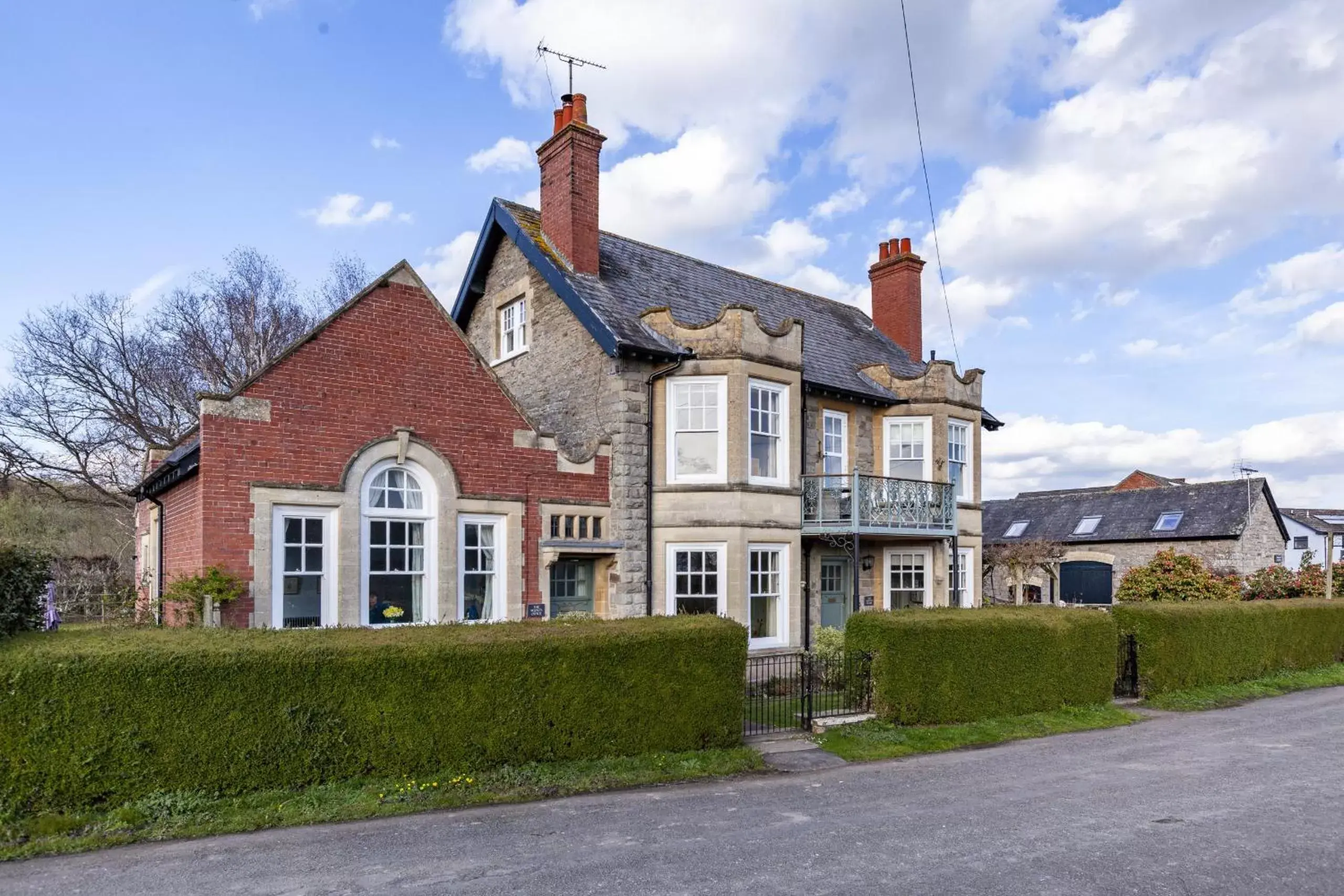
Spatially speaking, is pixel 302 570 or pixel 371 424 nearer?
pixel 302 570

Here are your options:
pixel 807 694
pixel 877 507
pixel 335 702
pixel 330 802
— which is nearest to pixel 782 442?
pixel 877 507

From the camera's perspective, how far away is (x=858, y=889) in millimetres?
6570

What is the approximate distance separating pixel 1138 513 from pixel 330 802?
3530 cm

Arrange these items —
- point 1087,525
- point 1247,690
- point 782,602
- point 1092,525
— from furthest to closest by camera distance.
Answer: point 1087,525 → point 1092,525 → point 1247,690 → point 782,602

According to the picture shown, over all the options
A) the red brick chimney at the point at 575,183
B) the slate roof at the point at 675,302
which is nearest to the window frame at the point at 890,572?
the slate roof at the point at 675,302

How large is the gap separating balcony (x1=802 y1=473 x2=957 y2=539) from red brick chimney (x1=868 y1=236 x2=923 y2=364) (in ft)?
21.7

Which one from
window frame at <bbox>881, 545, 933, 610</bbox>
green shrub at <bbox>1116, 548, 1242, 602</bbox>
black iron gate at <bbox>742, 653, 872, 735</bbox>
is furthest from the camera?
green shrub at <bbox>1116, 548, 1242, 602</bbox>

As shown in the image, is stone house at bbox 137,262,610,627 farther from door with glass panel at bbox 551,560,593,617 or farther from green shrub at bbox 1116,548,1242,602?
green shrub at bbox 1116,548,1242,602

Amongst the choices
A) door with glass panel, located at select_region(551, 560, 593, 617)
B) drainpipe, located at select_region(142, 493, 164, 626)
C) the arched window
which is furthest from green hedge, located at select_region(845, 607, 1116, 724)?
drainpipe, located at select_region(142, 493, 164, 626)

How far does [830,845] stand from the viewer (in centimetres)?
765

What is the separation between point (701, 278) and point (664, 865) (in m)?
16.1

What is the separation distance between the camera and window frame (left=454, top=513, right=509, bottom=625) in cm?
1388

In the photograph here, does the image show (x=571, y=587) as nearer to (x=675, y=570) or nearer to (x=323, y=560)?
(x=675, y=570)

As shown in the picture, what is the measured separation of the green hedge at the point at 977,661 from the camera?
1255 centimetres
